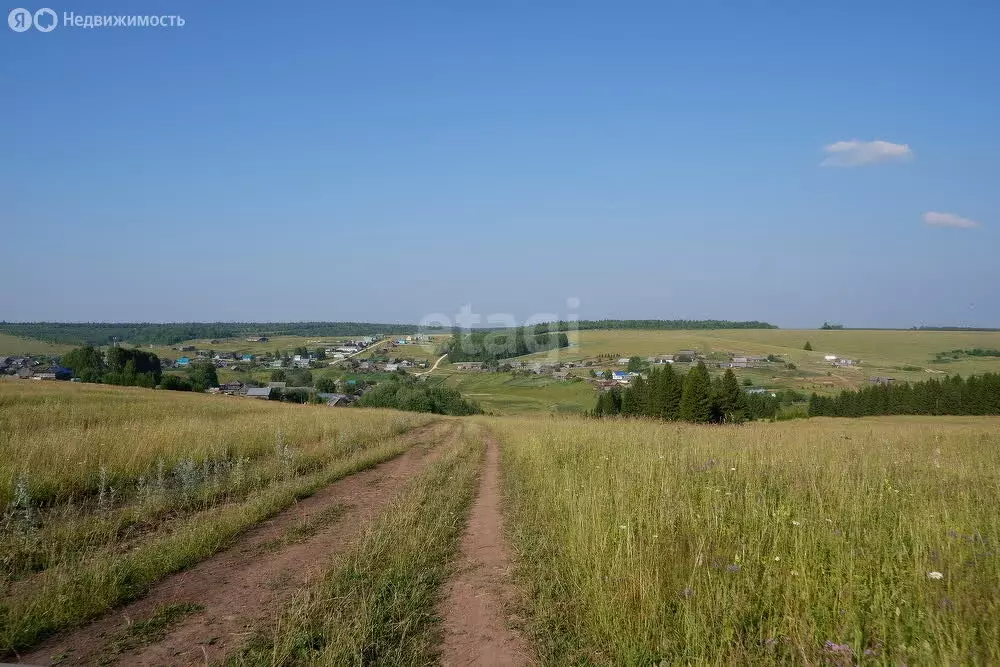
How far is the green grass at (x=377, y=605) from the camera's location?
12.2 ft

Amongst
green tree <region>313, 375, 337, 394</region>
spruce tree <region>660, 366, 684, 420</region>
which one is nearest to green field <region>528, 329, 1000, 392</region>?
spruce tree <region>660, 366, 684, 420</region>

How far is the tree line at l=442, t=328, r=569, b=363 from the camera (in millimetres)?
104312

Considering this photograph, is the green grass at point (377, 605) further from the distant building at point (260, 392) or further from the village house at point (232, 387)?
the village house at point (232, 387)

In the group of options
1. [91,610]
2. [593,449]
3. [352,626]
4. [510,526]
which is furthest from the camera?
[593,449]

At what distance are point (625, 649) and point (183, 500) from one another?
711cm

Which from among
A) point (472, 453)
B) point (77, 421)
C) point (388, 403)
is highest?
point (77, 421)

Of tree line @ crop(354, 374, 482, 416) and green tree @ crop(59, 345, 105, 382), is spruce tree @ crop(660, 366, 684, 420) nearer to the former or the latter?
tree line @ crop(354, 374, 482, 416)

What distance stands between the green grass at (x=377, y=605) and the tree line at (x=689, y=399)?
128ft

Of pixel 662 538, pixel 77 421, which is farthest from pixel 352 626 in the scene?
pixel 77 421

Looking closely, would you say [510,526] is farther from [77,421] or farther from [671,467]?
[77,421]

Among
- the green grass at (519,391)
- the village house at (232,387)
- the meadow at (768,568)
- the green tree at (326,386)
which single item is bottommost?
the green grass at (519,391)

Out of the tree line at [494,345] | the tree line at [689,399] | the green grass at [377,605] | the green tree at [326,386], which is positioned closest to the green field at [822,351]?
the tree line at [494,345]

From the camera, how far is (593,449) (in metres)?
11.8

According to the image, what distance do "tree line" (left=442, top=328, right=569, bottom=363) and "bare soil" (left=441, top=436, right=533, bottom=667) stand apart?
96415 millimetres
